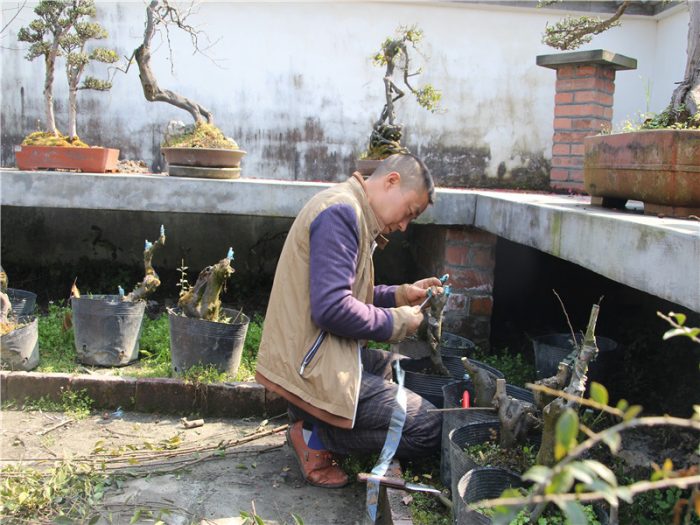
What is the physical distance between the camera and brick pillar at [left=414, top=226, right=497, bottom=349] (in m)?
4.71

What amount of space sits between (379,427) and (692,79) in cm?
225

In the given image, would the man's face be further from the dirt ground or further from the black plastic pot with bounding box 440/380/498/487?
the dirt ground

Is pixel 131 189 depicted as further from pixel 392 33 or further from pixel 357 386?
pixel 392 33

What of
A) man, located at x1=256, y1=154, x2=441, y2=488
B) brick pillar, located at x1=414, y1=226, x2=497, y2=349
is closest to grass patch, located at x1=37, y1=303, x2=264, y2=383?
man, located at x1=256, y1=154, x2=441, y2=488

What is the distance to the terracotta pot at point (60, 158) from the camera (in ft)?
16.8

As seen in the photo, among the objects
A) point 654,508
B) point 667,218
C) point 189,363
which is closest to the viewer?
point 654,508

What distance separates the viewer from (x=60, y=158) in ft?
16.9

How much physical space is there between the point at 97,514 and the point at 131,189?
257 centimetres

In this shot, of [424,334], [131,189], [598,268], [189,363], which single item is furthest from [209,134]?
[598,268]

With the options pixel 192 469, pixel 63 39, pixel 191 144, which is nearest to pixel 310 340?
pixel 192 469

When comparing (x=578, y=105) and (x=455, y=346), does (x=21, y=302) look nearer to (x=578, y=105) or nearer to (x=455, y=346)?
(x=455, y=346)

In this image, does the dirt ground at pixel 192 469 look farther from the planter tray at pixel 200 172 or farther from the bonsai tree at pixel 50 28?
the bonsai tree at pixel 50 28

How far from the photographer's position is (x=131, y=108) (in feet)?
29.2

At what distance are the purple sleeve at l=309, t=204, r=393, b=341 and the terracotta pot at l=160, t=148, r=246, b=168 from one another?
2367mm
